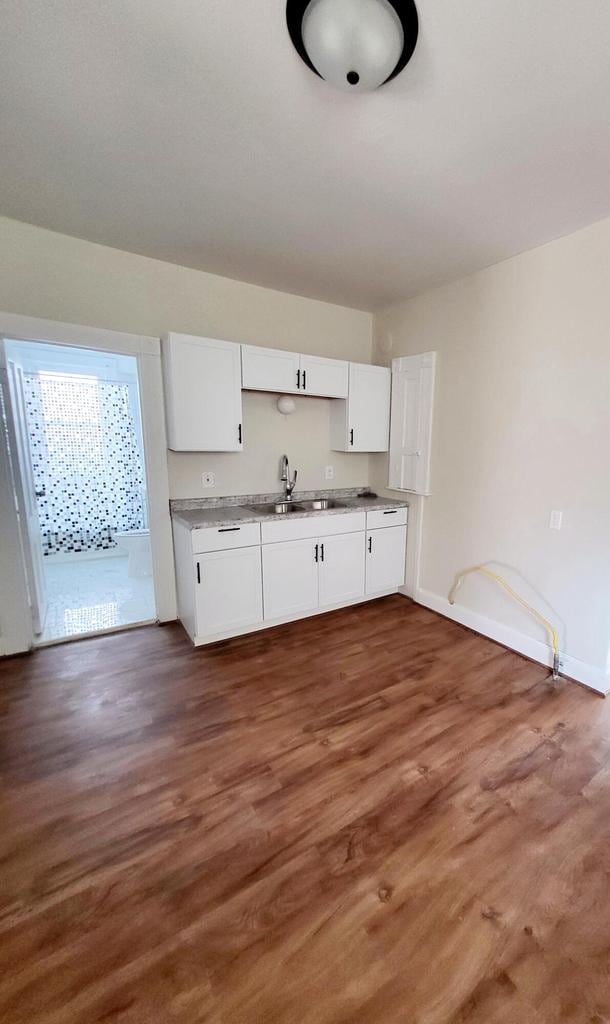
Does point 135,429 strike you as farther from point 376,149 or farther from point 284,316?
point 376,149

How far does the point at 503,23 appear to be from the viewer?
43.4 inches

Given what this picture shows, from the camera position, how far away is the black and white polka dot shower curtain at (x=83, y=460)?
4668mm

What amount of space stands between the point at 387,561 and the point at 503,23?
2993 millimetres

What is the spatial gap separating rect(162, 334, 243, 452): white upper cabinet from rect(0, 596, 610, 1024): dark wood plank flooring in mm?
1594

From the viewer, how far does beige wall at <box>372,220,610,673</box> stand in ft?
7.13

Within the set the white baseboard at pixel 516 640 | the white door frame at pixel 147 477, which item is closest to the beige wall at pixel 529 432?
the white baseboard at pixel 516 640

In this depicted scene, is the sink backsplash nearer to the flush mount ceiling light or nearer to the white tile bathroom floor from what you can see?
the white tile bathroom floor

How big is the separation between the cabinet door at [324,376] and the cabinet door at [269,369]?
2.9 inches

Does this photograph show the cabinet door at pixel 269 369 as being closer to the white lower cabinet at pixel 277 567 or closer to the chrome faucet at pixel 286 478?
the chrome faucet at pixel 286 478

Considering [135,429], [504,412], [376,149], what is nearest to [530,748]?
[504,412]

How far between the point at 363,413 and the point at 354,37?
239 cm

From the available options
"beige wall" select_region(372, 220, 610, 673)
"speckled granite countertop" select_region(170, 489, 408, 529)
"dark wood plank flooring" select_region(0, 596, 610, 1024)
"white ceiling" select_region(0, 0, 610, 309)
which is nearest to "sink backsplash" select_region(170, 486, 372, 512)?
"speckled granite countertop" select_region(170, 489, 408, 529)

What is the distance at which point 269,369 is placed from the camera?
288cm

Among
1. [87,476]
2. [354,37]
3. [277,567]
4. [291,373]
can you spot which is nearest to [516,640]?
[277,567]
